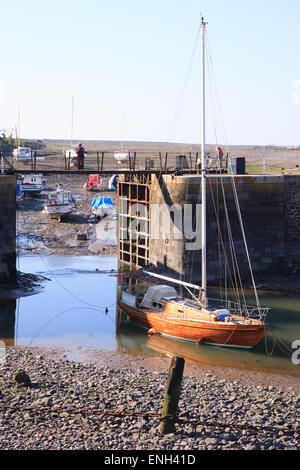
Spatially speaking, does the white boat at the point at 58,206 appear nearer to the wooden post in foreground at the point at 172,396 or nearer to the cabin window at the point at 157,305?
the cabin window at the point at 157,305

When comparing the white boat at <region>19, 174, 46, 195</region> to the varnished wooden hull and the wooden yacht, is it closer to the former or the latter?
the wooden yacht

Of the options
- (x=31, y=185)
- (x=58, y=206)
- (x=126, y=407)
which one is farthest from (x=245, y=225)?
(x=31, y=185)

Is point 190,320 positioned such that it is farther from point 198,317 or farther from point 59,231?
point 59,231

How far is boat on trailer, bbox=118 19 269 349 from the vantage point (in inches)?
870

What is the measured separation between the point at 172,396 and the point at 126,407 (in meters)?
2.11

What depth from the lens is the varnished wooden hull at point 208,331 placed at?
21.9 metres

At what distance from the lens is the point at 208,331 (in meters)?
22.5

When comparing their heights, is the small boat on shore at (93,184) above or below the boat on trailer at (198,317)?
above

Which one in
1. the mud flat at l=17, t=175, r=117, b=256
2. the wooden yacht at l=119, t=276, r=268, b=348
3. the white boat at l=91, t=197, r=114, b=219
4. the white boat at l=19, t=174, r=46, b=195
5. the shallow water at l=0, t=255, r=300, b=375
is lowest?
the shallow water at l=0, t=255, r=300, b=375

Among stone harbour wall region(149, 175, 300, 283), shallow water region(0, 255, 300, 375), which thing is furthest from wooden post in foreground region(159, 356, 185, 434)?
stone harbour wall region(149, 175, 300, 283)

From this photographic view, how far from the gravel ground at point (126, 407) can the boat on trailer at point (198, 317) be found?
81.3 inches

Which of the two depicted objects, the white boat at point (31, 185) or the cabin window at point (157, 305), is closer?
the cabin window at point (157, 305)

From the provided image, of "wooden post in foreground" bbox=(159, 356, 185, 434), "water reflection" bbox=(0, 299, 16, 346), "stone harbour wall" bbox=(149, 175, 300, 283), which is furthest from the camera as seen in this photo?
"stone harbour wall" bbox=(149, 175, 300, 283)

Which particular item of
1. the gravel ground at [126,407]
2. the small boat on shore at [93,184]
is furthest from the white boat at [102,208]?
the gravel ground at [126,407]
